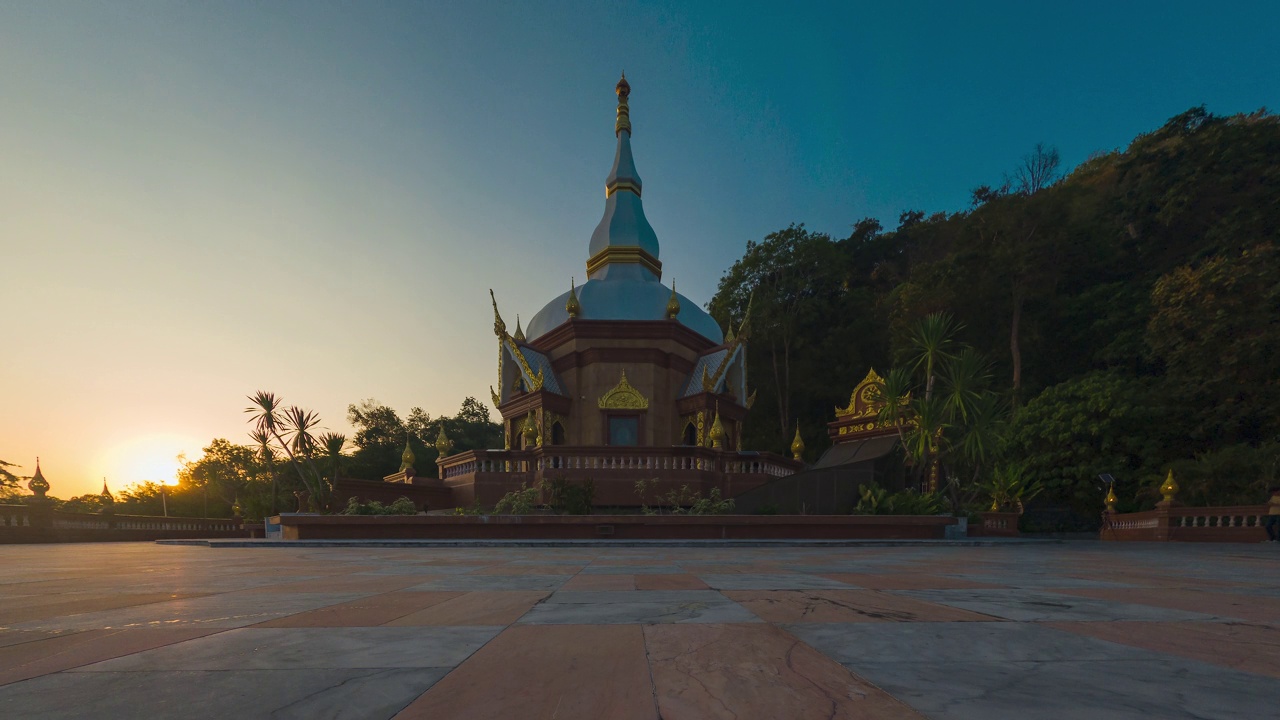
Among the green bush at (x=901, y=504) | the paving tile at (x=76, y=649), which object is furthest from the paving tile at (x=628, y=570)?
the green bush at (x=901, y=504)

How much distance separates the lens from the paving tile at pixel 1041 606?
3.06 m

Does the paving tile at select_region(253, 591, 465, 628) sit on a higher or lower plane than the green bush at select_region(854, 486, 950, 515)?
higher

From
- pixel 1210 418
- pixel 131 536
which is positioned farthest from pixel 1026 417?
pixel 131 536

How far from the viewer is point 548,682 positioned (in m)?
1.86

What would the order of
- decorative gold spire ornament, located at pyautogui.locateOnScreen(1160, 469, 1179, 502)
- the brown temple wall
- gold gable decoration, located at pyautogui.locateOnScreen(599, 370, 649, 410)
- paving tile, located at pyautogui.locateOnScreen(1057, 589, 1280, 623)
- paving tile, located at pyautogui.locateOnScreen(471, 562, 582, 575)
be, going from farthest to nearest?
1. gold gable decoration, located at pyautogui.locateOnScreen(599, 370, 649, 410)
2. decorative gold spire ornament, located at pyautogui.locateOnScreen(1160, 469, 1179, 502)
3. the brown temple wall
4. paving tile, located at pyautogui.locateOnScreen(471, 562, 582, 575)
5. paving tile, located at pyautogui.locateOnScreen(1057, 589, 1280, 623)

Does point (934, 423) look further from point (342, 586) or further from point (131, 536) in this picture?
point (131, 536)

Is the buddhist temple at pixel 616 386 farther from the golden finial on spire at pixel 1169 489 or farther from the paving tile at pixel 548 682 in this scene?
the paving tile at pixel 548 682

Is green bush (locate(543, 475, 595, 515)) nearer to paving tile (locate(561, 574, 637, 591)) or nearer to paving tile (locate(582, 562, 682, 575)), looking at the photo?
paving tile (locate(582, 562, 682, 575))

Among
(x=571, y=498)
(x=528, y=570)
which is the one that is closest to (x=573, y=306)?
(x=571, y=498)

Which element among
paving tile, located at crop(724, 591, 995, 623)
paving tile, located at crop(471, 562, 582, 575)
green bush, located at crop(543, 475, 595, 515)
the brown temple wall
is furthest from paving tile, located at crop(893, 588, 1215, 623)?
green bush, located at crop(543, 475, 595, 515)

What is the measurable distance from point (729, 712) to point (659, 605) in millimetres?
2003

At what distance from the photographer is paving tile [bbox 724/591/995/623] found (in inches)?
117

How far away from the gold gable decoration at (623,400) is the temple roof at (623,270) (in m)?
3.48

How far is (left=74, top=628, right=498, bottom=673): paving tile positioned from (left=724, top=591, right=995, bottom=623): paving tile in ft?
4.93
